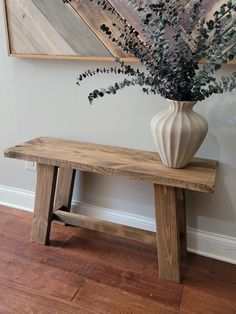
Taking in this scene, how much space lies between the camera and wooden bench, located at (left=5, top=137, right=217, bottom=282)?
3.95 ft

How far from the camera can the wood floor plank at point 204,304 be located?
119 cm

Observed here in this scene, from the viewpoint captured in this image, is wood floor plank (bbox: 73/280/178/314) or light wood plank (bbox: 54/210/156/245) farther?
light wood plank (bbox: 54/210/156/245)

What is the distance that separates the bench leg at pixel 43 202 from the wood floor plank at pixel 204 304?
795 millimetres

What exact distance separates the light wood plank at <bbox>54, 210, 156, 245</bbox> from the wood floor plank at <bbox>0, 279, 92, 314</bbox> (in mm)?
400

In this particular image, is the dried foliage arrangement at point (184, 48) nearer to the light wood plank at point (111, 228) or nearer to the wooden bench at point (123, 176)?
the wooden bench at point (123, 176)

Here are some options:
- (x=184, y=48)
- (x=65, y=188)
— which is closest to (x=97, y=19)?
(x=184, y=48)

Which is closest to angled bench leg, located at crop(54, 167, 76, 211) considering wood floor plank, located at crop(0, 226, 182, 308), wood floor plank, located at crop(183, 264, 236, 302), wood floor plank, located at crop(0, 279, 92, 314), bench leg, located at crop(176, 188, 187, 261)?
wood floor plank, located at crop(0, 226, 182, 308)

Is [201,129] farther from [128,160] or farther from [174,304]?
[174,304]

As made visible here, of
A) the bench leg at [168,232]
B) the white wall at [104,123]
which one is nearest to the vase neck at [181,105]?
the white wall at [104,123]

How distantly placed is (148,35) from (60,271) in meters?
1.16

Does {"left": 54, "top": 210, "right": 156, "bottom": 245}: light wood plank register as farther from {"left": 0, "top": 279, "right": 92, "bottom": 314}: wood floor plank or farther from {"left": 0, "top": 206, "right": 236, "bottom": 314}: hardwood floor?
{"left": 0, "top": 279, "right": 92, "bottom": 314}: wood floor plank

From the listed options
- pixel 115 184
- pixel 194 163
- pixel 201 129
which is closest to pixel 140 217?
pixel 115 184

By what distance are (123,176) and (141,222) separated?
0.53m

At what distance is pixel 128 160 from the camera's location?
1.35 metres
